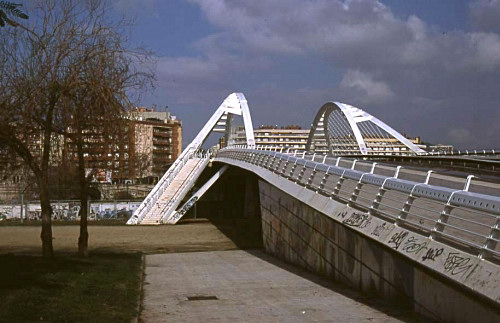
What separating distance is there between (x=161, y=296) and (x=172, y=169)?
49.3m

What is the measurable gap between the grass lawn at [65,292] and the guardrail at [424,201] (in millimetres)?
5286

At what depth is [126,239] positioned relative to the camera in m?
41.6

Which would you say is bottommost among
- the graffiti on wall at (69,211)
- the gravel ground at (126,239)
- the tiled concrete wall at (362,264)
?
the gravel ground at (126,239)

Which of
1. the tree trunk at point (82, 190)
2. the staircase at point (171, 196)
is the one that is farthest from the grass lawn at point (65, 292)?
the staircase at point (171, 196)

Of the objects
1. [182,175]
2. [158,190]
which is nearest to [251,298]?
[158,190]

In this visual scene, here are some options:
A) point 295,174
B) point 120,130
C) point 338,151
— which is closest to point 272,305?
point 120,130

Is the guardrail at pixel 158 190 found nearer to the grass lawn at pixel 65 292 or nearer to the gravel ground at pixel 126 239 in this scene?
the gravel ground at pixel 126 239

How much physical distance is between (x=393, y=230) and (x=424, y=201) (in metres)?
3.22

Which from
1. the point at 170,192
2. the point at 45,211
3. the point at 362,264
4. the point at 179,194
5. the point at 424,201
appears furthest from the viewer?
the point at 170,192

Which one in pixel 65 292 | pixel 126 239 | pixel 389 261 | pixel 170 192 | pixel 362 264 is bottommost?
pixel 126 239

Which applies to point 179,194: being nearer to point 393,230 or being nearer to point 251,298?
point 251,298

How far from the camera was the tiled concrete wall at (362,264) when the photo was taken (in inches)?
383

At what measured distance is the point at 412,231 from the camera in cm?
1210

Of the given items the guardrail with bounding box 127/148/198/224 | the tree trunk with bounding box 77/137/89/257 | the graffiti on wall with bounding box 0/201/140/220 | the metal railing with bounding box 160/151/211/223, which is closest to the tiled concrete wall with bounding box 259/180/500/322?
the tree trunk with bounding box 77/137/89/257
